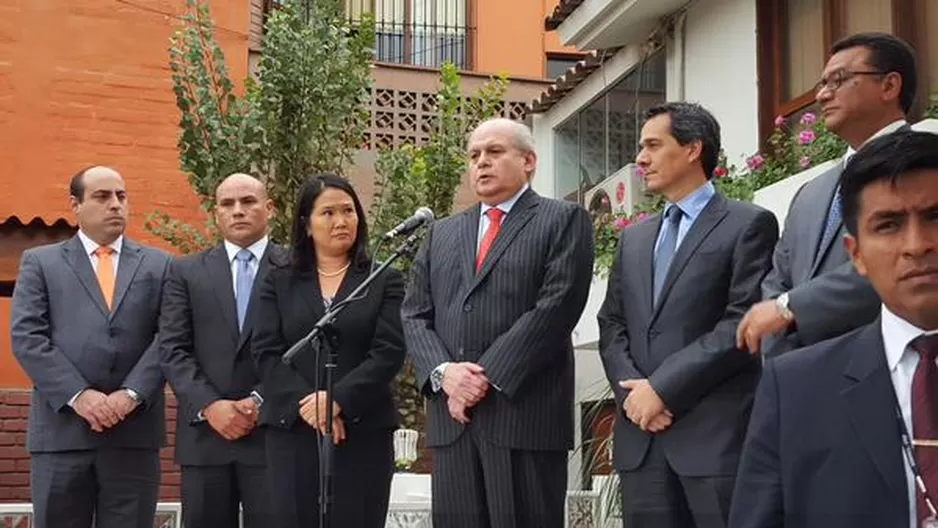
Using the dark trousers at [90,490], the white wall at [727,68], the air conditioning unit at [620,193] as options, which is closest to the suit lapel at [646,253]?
the dark trousers at [90,490]

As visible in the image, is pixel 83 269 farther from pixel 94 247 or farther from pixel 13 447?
pixel 13 447

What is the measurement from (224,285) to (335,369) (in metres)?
0.71

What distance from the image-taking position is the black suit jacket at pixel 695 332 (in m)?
3.92

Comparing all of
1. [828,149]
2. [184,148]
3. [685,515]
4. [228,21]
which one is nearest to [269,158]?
[184,148]

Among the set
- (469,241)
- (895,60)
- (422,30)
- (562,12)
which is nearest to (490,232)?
(469,241)

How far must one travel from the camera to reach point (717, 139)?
4430 mm

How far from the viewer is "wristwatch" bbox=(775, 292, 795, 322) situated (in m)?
3.57

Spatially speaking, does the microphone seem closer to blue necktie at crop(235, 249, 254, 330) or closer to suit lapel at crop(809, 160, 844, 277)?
blue necktie at crop(235, 249, 254, 330)

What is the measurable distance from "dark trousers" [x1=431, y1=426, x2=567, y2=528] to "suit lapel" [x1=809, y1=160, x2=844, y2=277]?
44.9 inches

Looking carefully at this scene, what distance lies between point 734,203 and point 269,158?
5245 mm

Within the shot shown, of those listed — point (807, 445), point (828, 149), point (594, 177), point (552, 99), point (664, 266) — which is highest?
point (552, 99)

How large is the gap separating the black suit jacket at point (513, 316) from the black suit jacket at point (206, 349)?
77 centimetres

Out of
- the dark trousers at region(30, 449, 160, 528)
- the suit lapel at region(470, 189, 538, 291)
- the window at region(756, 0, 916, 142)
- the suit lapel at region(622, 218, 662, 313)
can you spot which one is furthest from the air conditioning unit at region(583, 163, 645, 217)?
the dark trousers at region(30, 449, 160, 528)

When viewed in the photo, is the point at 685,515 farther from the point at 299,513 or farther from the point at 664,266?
the point at 299,513
